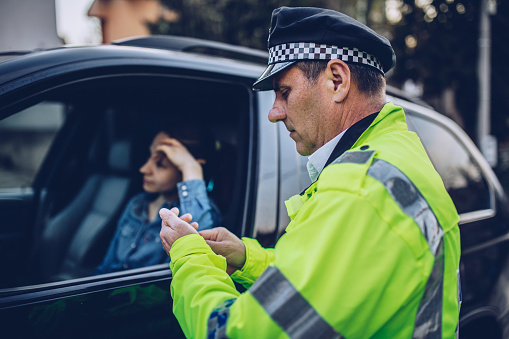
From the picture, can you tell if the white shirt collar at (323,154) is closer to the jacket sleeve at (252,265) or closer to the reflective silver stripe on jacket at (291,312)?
the jacket sleeve at (252,265)

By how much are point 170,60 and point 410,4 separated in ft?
37.5

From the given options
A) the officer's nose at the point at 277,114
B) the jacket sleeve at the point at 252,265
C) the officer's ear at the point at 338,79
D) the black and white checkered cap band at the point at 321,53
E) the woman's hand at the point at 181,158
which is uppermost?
the black and white checkered cap band at the point at 321,53

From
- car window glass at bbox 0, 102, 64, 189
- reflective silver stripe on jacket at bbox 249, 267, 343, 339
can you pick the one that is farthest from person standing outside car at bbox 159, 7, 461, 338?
car window glass at bbox 0, 102, 64, 189

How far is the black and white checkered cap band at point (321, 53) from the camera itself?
1.20m

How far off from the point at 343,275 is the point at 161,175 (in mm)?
1619

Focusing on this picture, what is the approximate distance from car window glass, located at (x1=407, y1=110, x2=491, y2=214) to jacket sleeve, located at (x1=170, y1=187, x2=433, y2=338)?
1554 mm

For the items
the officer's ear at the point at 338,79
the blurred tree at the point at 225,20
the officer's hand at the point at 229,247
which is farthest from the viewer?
the blurred tree at the point at 225,20

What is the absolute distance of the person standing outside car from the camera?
87cm

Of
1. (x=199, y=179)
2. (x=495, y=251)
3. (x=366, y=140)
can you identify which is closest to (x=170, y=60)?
(x=199, y=179)

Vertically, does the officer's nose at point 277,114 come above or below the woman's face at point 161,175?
above

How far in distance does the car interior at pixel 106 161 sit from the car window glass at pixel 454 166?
103 centimetres

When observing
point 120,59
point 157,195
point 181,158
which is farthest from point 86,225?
point 120,59

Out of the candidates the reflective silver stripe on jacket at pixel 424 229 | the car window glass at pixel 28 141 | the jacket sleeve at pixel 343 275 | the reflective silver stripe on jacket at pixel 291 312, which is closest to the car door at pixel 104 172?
the jacket sleeve at pixel 343 275

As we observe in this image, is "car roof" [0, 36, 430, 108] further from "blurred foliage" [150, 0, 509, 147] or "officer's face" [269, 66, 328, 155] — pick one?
"blurred foliage" [150, 0, 509, 147]
